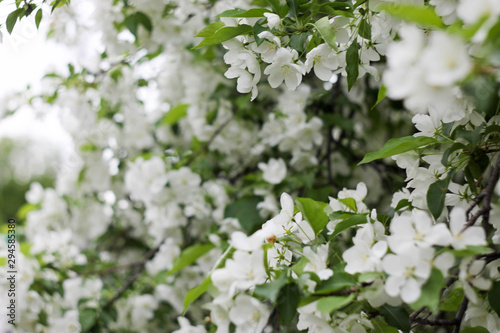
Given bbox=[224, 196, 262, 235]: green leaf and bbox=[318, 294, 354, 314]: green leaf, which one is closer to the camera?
bbox=[318, 294, 354, 314]: green leaf

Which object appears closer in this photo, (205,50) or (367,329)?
(367,329)

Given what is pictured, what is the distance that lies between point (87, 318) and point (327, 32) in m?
1.64

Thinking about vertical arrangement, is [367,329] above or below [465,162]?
below

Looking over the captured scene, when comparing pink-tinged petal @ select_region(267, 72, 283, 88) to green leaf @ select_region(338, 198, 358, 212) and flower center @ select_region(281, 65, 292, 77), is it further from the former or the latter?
green leaf @ select_region(338, 198, 358, 212)

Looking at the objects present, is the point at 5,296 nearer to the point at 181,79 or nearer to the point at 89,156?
the point at 89,156

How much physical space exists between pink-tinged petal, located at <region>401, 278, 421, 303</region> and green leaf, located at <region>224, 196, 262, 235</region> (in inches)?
42.2

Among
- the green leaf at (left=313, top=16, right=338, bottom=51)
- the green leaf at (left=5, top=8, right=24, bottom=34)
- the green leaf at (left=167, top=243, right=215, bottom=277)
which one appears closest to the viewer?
the green leaf at (left=313, top=16, right=338, bottom=51)

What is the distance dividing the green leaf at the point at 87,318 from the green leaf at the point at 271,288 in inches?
56.8

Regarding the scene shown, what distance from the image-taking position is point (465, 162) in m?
0.95

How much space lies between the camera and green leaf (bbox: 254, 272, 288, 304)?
2.29ft

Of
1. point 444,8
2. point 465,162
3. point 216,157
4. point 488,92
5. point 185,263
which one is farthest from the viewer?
point 216,157

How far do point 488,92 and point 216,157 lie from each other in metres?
1.68

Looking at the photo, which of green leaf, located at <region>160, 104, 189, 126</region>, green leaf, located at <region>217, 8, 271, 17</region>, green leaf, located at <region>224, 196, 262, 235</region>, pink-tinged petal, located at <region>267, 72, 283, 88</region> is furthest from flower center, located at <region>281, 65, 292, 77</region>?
green leaf, located at <region>160, 104, 189, 126</region>

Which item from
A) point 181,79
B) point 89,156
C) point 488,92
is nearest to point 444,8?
point 488,92
